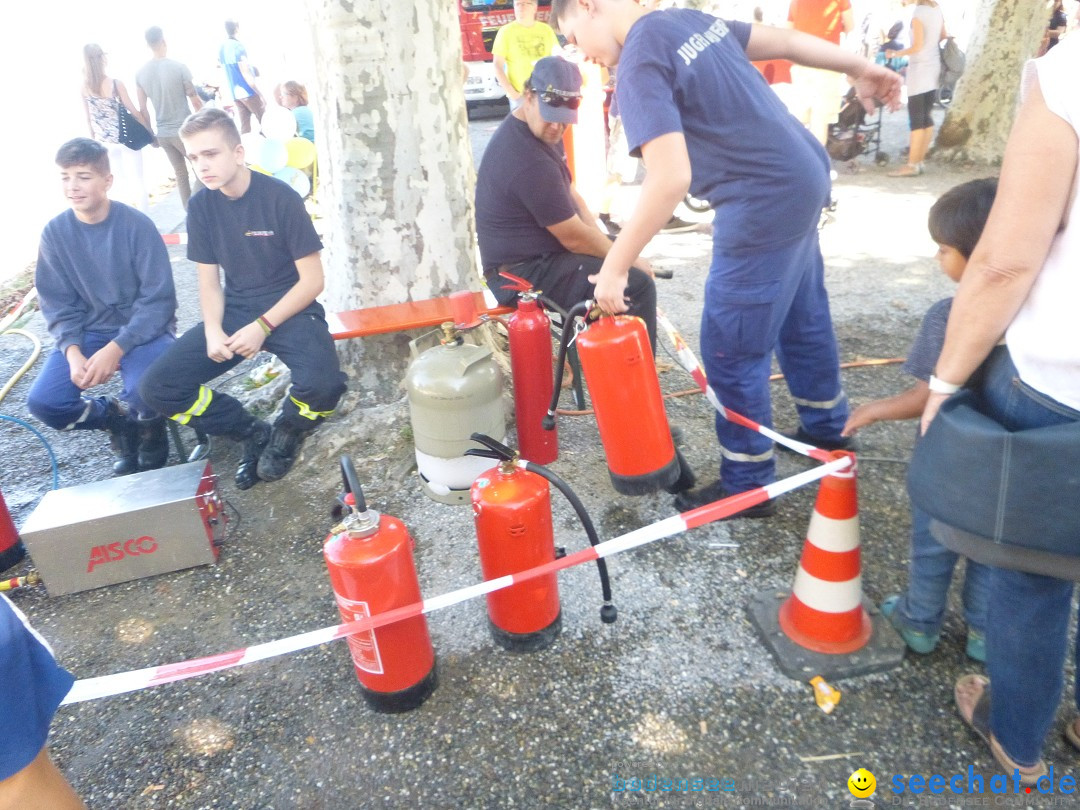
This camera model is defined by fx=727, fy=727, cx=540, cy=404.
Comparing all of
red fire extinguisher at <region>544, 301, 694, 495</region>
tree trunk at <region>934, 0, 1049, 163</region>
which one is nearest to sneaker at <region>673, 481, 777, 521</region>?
red fire extinguisher at <region>544, 301, 694, 495</region>

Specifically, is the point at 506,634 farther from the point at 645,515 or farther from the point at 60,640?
the point at 60,640

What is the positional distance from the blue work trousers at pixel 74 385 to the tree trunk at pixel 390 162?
0.93 metres

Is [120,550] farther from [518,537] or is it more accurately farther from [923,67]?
[923,67]

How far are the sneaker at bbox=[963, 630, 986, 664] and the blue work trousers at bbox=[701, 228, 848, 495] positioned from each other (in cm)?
89

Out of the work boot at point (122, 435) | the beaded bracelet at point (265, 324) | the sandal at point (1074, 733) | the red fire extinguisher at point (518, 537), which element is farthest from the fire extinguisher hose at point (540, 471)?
the work boot at point (122, 435)

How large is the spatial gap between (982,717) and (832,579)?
49cm

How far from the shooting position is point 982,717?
1916 millimetres

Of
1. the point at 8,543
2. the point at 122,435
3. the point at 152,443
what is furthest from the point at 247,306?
the point at 8,543

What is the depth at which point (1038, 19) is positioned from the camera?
8109 millimetres

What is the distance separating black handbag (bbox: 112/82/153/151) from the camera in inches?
294

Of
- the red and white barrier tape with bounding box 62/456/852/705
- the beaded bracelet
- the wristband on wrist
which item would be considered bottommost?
the red and white barrier tape with bounding box 62/456/852/705

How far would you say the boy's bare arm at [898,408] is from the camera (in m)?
1.97

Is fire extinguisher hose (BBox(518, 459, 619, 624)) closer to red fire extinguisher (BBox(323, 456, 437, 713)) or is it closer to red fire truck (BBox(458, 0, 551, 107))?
red fire extinguisher (BBox(323, 456, 437, 713))

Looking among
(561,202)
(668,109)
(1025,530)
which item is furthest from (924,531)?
(561,202)
